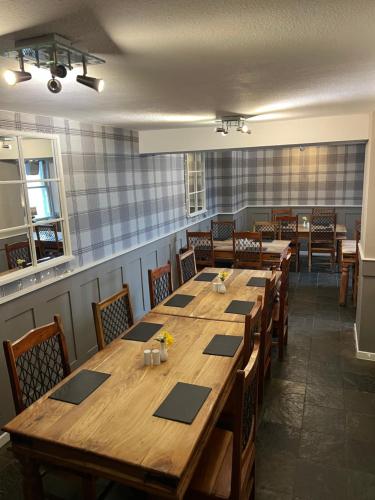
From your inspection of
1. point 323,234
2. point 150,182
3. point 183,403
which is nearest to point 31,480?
point 183,403

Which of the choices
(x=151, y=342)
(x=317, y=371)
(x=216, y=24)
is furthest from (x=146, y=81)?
(x=317, y=371)

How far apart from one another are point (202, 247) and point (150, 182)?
123 cm

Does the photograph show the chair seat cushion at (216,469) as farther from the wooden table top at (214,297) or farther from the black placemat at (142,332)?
the wooden table top at (214,297)

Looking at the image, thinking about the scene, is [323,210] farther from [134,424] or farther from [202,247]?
[134,424]

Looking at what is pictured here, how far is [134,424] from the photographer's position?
1.50m

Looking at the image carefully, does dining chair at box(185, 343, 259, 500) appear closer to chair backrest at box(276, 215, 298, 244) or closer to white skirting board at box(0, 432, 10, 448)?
white skirting board at box(0, 432, 10, 448)

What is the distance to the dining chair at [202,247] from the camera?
5024 millimetres

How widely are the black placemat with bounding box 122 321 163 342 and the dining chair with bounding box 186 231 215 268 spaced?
2615 mm

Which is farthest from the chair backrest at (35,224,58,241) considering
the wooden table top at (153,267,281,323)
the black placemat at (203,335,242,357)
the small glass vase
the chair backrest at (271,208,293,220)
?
the chair backrest at (271,208,293,220)

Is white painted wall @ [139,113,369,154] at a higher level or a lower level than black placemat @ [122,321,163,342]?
higher

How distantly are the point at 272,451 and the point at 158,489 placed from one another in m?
1.24

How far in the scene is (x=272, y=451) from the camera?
227 centimetres

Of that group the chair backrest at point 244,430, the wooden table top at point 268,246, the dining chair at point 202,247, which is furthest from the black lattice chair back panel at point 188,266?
the chair backrest at point 244,430

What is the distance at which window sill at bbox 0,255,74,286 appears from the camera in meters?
2.47
